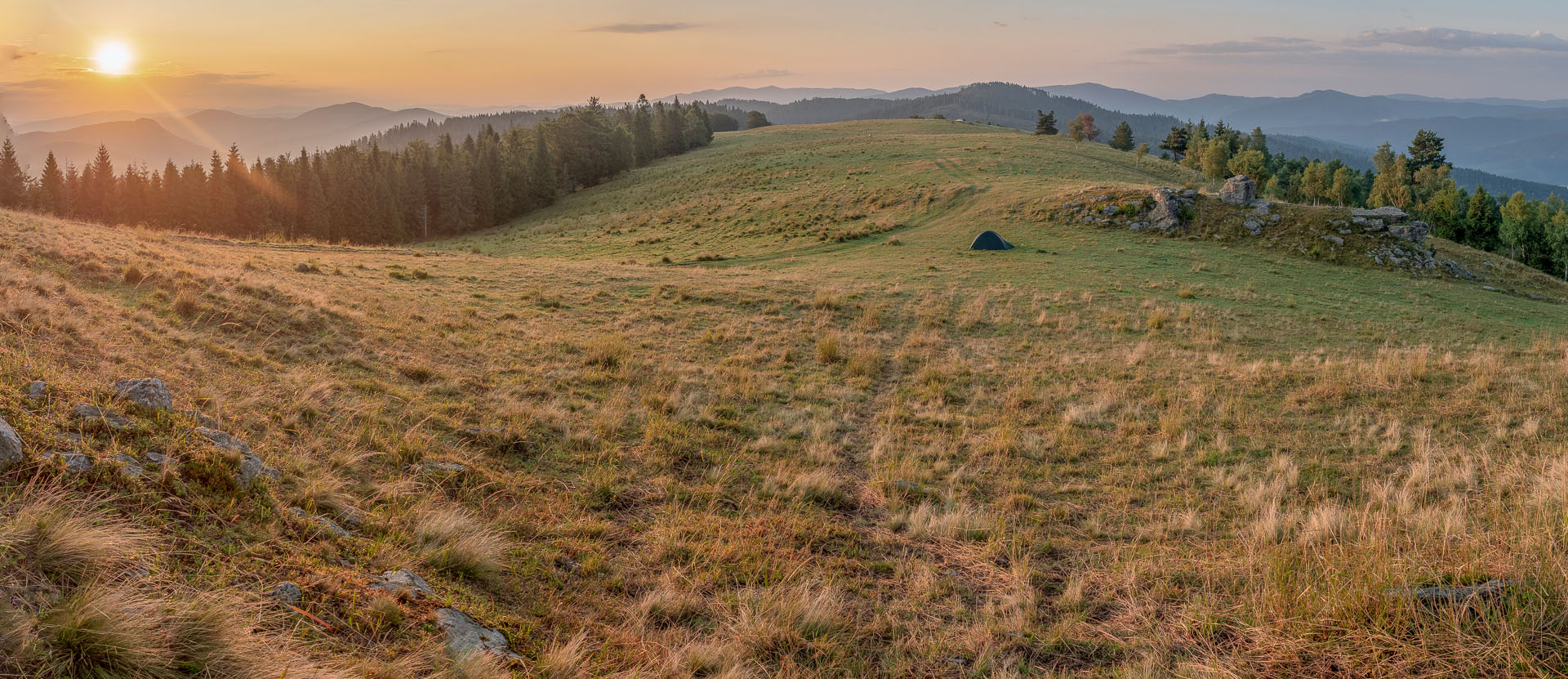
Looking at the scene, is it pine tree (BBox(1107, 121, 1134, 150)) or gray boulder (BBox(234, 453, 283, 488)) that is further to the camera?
pine tree (BBox(1107, 121, 1134, 150))

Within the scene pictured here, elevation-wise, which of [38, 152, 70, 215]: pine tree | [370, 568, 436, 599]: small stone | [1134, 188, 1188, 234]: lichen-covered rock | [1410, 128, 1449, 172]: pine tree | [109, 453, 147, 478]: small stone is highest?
[1410, 128, 1449, 172]: pine tree

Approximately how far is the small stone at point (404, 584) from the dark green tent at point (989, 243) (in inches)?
1236

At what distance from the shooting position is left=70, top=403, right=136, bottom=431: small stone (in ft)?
15.1

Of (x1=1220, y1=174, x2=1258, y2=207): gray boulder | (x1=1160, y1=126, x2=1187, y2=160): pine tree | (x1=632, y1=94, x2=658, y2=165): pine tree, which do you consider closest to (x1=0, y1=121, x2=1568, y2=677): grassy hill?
(x1=1220, y1=174, x2=1258, y2=207): gray boulder

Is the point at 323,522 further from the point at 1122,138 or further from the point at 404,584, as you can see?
the point at 1122,138

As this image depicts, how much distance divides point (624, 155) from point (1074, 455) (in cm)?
8533

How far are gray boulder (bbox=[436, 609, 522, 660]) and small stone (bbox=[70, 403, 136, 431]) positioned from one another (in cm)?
289

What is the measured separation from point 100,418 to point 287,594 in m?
2.44

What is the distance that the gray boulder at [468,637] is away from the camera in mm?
3750

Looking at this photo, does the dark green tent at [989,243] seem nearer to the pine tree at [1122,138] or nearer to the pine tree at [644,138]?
the pine tree at [644,138]

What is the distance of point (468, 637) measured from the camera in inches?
153

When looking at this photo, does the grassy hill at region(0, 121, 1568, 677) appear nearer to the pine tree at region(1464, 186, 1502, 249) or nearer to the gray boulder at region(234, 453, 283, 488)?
the gray boulder at region(234, 453, 283, 488)

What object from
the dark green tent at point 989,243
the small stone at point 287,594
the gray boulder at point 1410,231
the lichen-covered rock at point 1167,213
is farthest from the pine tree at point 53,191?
the gray boulder at point 1410,231

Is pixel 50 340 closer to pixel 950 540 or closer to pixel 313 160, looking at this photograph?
pixel 950 540
